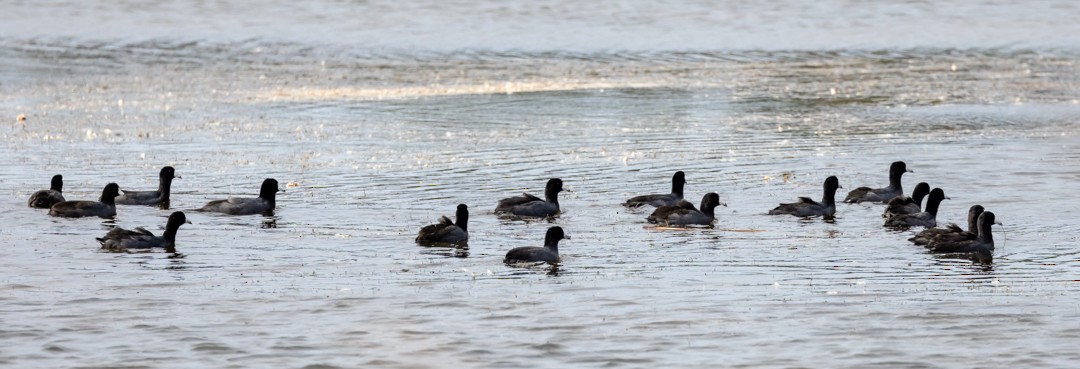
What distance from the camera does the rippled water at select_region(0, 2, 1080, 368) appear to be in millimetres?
14820

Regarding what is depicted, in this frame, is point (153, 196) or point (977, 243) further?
point (153, 196)

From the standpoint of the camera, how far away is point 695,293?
16484 mm

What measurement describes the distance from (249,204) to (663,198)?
583 centimetres

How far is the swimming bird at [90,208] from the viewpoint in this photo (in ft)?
71.8

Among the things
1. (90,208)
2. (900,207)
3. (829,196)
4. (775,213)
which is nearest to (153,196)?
(90,208)

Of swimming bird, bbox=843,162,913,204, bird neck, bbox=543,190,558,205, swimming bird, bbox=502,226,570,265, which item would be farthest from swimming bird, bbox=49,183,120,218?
swimming bird, bbox=843,162,913,204

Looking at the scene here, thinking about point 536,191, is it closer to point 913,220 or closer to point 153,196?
point 153,196

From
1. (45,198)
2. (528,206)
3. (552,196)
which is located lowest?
(528,206)

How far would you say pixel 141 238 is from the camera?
63.3 feet

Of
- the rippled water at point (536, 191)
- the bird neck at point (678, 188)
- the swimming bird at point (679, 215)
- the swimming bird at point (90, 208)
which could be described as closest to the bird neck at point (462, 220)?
the rippled water at point (536, 191)

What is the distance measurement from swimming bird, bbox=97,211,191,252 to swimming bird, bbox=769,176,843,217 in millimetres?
7965

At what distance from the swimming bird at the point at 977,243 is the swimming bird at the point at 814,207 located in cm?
292

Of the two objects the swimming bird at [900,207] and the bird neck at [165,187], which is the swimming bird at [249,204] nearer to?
the bird neck at [165,187]

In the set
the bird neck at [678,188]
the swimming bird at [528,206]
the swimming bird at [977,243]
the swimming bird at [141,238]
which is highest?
the bird neck at [678,188]
